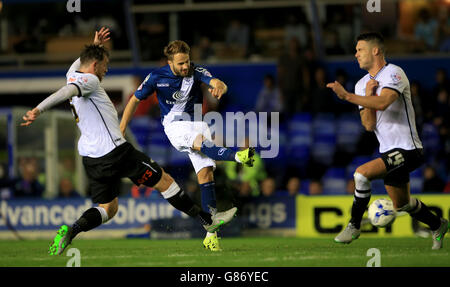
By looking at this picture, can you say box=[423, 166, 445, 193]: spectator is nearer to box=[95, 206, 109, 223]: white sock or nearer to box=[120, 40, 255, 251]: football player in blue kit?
box=[120, 40, 255, 251]: football player in blue kit

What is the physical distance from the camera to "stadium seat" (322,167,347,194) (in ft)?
48.9

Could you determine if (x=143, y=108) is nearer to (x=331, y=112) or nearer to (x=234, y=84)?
(x=234, y=84)

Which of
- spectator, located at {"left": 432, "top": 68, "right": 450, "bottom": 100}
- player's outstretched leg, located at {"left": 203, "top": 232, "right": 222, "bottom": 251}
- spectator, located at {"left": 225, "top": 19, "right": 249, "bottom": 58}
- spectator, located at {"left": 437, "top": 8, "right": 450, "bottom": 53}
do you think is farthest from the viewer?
spectator, located at {"left": 225, "top": 19, "right": 249, "bottom": 58}

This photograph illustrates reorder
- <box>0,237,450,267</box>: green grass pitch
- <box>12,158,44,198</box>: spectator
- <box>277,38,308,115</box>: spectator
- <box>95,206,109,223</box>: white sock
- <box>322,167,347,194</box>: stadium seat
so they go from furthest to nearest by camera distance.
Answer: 1. <box>277,38,308,115</box>: spectator
2. <box>322,167,347,194</box>: stadium seat
3. <box>12,158,44,198</box>: spectator
4. <box>95,206,109,223</box>: white sock
5. <box>0,237,450,267</box>: green grass pitch

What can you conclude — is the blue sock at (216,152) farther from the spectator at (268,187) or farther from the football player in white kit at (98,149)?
the spectator at (268,187)

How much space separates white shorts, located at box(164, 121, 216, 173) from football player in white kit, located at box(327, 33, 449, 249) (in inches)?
73.1

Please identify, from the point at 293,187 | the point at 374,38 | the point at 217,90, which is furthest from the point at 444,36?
the point at 217,90

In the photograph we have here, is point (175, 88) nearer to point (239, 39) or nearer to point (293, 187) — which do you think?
point (293, 187)

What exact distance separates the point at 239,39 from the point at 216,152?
9121mm

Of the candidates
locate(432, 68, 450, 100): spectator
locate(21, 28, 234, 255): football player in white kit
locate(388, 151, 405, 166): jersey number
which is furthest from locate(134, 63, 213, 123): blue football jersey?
locate(432, 68, 450, 100): spectator

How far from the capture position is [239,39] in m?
17.6

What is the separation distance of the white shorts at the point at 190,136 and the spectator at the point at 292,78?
672 cm

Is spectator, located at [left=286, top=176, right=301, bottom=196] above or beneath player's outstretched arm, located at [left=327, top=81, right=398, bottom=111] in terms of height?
beneath

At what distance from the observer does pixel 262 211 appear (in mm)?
13367
